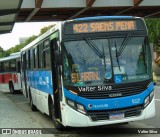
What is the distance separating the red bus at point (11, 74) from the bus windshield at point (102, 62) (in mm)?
18364

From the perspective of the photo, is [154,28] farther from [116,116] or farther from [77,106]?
[77,106]

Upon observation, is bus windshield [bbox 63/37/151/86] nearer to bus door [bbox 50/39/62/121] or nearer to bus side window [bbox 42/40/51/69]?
bus door [bbox 50/39/62/121]

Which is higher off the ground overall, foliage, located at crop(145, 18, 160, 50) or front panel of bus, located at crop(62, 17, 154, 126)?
foliage, located at crop(145, 18, 160, 50)

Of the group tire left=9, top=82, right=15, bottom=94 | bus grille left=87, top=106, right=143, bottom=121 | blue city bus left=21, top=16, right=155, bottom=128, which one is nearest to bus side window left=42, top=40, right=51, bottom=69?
blue city bus left=21, top=16, right=155, bottom=128

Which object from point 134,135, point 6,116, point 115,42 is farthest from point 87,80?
point 6,116

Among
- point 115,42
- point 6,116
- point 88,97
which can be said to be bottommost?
point 6,116

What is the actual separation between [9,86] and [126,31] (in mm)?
22494

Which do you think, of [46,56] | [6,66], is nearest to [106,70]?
[46,56]

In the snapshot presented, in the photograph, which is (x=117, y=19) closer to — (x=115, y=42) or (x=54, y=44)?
(x=115, y=42)

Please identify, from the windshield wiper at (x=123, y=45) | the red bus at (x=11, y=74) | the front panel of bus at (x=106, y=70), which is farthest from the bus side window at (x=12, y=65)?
the windshield wiper at (x=123, y=45)

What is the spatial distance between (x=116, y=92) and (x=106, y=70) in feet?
1.76

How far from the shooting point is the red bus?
2836cm

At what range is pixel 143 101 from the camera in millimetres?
9547

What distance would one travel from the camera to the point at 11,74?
99.5ft
